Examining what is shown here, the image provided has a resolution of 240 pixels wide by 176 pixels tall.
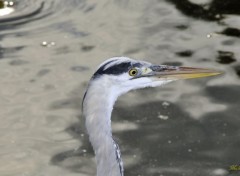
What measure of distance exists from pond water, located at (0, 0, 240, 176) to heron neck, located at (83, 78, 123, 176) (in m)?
2.22

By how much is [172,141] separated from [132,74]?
9.08 ft

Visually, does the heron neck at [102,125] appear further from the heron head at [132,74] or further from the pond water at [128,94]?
the pond water at [128,94]

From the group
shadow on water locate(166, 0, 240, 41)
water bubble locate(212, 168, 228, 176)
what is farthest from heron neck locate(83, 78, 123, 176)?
shadow on water locate(166, 0, 240, 41)

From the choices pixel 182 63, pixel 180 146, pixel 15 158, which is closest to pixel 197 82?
pixel 182 63

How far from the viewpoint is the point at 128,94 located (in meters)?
8.52

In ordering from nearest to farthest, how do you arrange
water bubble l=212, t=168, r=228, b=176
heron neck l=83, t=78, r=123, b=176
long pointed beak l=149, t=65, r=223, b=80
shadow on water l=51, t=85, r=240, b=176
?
heron neck l=83, t=78, r=123, b=176 → long pointed beak l=149, t=65, r=223, b=80 → water bubble l=212, t=168, r=228, b=176 → shadow on water l=51, t=85, r=240, b=176

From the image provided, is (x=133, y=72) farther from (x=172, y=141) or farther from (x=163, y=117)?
(x=163, y=117)

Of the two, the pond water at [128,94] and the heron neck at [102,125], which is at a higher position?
the heron neck at [102,125]

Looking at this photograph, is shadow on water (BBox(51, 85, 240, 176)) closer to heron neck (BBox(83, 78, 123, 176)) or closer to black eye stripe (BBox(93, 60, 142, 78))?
heron neck (BBox(83, 78, 123, 176))

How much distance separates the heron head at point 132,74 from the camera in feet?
15.7

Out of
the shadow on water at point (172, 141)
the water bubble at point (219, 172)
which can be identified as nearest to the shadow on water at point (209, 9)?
the shadow on water at point (172, 141)

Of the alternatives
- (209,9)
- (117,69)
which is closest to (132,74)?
(117,69)

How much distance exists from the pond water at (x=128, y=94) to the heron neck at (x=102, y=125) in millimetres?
2222

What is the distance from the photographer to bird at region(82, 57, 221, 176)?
4.79 m
